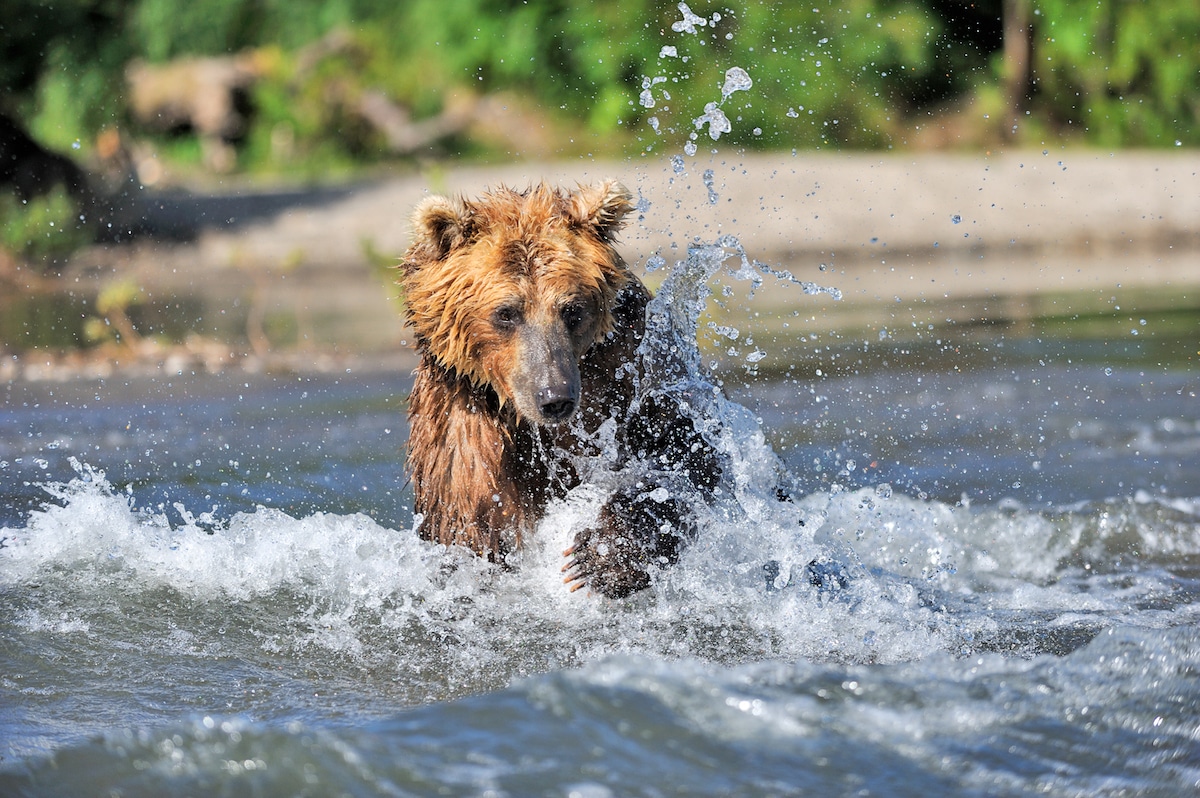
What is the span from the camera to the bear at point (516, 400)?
197 inches

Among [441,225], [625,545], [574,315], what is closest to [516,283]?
[574,315]

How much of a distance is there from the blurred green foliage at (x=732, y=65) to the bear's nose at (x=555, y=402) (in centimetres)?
1433

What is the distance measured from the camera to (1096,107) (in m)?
20.1

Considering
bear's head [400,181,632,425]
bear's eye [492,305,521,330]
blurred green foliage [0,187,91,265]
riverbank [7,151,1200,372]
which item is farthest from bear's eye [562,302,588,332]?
blurred green foliage [0,187,91,265]

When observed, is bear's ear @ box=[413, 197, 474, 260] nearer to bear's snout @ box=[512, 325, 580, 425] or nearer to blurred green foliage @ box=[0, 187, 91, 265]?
bear's snout @ box=[512, 325, 580, 425]

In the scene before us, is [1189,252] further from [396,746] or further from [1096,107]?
[396,746]

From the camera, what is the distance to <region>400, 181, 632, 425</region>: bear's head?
16.0ft

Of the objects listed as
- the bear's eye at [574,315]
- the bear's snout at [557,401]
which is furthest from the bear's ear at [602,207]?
the bear's snout at [557,401]

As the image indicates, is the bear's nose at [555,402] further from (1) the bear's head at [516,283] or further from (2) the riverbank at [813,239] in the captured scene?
(2) the riverbank at [813,239]

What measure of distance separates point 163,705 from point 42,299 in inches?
396

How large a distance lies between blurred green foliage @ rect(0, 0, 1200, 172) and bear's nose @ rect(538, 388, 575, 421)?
1433 centimetres

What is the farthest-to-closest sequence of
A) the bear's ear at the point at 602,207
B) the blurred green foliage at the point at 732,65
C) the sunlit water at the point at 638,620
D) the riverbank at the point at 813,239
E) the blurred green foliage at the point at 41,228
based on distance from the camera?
the blurred green foliage at the point at 732,65
the blurred green foliage at the point at 41,228
the riverbank at the point at 813,239
the bear's ear at the point at 602,207
the sunlit water at the point at 638,620

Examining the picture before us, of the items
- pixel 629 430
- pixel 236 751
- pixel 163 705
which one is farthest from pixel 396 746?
pixel 629 430

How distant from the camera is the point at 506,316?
4.95m
